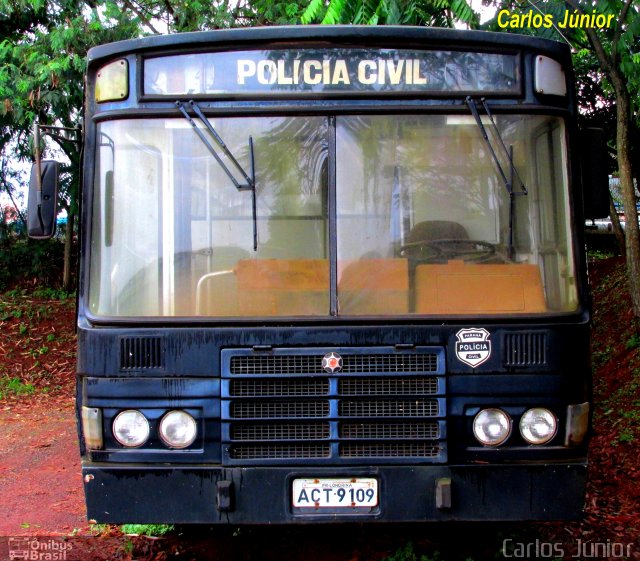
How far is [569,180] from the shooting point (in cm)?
409

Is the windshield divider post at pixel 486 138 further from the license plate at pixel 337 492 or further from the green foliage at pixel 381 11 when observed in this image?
the green foliage at pixel 381 11

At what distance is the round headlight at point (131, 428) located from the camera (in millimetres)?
3863

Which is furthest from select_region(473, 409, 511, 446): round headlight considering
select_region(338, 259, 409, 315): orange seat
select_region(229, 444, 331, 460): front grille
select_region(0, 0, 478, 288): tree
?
select_region(0, 0, 478, 288): tree

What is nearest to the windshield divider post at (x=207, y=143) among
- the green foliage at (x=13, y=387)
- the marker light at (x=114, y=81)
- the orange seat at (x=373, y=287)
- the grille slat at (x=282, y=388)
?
the marker light at (x=114, y=81)

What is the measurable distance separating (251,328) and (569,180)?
183 cm

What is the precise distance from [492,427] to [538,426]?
232mm

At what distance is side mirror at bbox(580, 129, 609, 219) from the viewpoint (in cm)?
426

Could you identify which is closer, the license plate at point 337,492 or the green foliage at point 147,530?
the license plate at point 337,492

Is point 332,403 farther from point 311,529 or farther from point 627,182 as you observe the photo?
point 627,182

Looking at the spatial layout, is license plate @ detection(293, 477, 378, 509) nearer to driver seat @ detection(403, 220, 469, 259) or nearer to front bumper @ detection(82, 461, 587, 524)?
front bumper @ detection(82, 461, 587, 524)

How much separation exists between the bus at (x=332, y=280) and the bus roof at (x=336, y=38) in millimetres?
11

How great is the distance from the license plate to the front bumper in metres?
0.03

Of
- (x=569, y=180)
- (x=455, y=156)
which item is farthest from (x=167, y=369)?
(x=569, y=180)

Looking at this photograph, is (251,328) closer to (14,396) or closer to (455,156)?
(455,156)
